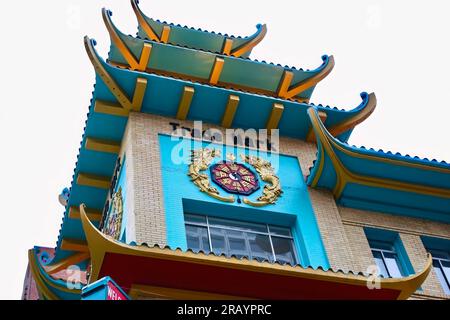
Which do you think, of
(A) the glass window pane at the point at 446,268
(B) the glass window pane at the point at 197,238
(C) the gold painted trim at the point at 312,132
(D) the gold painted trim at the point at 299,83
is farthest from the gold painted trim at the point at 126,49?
(A) the glass window pane at the point at 446,268

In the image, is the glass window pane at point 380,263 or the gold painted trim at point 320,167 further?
the gold painted trim at point 320,167

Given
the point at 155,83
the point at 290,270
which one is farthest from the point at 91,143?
the point at 290,270

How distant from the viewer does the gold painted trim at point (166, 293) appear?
11641mm

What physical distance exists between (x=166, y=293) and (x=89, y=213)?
23.5 feet

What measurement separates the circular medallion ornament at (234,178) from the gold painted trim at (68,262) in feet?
15.8

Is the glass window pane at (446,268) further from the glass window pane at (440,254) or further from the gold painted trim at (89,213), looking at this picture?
the gold painted trim at (89,213)

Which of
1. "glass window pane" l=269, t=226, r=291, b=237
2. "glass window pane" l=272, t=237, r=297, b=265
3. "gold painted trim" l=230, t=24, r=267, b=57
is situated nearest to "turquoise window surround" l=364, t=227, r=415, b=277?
"glass window pane" l=269, t=226, r=291, b=237

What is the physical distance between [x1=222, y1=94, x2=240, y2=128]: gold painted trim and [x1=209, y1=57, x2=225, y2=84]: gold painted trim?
5.02 feet

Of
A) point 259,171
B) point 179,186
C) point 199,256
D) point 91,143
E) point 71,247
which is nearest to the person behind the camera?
point 199,256

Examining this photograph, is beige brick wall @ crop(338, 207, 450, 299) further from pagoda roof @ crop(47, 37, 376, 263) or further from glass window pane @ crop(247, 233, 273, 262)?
pagoda roof @ crop(47, 37, 376, 263)

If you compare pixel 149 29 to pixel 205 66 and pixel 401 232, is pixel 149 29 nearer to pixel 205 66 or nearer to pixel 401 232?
pixel 205 66

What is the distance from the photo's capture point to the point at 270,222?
15414 millimetres

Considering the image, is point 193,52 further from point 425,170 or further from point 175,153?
point 425,170

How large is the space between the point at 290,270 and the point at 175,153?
490 centimetres
